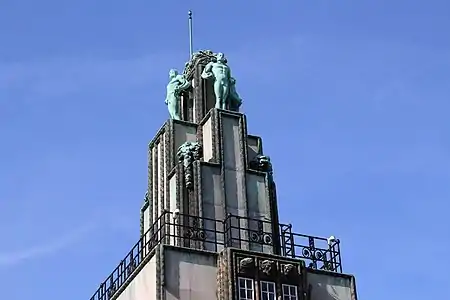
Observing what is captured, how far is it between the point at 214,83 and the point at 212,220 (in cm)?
880

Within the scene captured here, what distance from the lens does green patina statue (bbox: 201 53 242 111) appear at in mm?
53688

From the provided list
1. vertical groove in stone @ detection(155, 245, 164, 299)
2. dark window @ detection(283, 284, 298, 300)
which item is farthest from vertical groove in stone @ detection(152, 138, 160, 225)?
dark window @ detection(283, 284, 298, 300)

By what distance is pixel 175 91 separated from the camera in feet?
182

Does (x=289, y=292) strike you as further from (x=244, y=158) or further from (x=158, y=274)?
(x=244, y=158)

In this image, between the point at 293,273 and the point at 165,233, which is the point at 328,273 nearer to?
the point at 293,273

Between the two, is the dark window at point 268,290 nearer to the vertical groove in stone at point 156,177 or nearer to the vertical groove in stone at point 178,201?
the vertical groove in stone at point 178,201

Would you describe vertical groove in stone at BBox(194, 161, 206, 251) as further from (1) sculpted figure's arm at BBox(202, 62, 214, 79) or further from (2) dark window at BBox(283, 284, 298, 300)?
(1) sculpted figure's arm at BBox(202, 62, 214, 79)

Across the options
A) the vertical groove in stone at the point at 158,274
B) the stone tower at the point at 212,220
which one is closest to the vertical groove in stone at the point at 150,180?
the stone tower at the point at 212,220

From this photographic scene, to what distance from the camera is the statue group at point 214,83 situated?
176 feet

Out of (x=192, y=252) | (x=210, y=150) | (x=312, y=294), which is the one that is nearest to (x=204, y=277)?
(x=192, y=252)

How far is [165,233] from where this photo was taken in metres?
47.6

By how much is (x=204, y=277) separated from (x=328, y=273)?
5.63 m

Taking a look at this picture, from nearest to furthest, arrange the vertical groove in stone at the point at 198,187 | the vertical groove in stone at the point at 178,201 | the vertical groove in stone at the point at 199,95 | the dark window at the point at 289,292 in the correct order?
the dark window at the point at 289,292 → the vertical groove in stone at the point at 178,201 → the vertical groove in stone at the point at 198,187 → the vertical groove in stone at the point at 199,95

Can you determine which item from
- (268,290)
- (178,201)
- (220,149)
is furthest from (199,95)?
(268,290)
